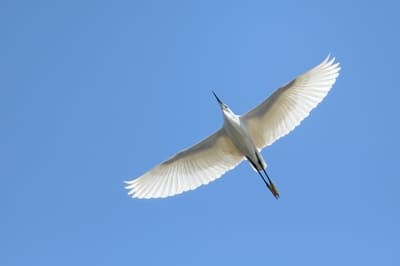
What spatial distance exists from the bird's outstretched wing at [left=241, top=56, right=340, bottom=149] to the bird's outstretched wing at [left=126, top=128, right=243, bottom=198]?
794 millimetres

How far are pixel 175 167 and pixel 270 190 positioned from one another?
2.26 metres

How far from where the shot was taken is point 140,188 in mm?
22078

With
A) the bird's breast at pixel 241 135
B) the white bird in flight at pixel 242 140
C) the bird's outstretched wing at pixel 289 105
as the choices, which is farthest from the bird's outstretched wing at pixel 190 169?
the bird's outstretched wing at pixel 289 105

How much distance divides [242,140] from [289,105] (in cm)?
130

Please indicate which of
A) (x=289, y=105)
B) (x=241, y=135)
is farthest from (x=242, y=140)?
(x=289, y=105)

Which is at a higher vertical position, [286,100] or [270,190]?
[286,100]

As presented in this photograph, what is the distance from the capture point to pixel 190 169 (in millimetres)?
22344

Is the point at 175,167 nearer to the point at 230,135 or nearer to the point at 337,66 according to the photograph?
the point at 230,135

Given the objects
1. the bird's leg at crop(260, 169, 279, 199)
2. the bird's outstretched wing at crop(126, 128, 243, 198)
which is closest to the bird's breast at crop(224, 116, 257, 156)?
the bird's outstretched wing at crop(126, 128, 243, 198)

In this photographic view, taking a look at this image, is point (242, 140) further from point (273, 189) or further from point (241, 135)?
point (273, 189)

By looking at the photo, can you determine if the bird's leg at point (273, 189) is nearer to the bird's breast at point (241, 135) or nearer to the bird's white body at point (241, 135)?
the bird's white body at point (241, 135)

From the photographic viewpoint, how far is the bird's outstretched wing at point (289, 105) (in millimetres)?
21156

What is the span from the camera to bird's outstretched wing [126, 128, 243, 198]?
22094mm

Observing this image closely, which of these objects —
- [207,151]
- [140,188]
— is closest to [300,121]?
[207,151]
